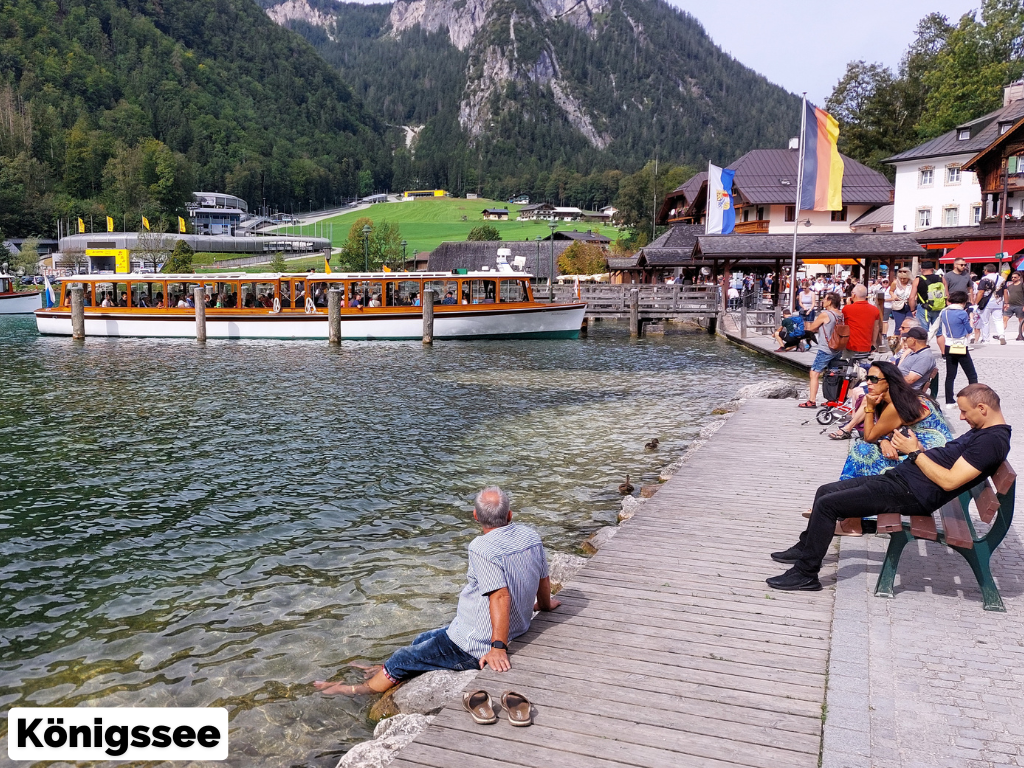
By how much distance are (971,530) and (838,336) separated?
312 inches

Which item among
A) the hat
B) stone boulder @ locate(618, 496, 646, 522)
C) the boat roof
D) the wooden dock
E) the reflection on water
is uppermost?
the boat roof

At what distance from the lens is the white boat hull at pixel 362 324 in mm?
34812

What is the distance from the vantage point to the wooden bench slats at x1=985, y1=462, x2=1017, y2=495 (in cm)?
515

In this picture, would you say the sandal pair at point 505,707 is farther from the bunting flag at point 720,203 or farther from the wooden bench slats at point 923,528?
the bunting flag at point 720,203

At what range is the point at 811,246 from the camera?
127 ft

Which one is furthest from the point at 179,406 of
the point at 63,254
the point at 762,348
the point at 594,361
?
the point at 63,254

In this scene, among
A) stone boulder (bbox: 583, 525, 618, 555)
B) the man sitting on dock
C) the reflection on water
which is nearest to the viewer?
the man sitting on dock

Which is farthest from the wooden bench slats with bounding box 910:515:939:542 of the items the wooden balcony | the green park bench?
the wooden balcony

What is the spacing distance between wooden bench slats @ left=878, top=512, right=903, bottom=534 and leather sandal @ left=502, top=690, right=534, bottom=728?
9.24 feet

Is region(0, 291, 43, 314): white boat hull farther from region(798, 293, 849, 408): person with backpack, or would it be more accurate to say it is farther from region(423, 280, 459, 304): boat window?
region(798, 293, 849, 408): person with backpack

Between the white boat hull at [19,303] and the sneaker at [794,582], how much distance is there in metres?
62.8

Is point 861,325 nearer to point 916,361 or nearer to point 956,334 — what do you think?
point 956,334

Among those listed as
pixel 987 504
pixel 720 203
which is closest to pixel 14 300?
pixel 720 203

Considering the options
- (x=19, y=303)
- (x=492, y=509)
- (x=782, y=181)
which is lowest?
(x=492, y=509)
